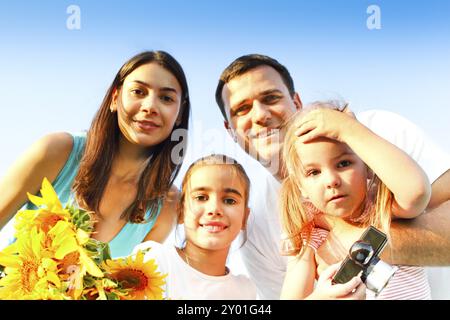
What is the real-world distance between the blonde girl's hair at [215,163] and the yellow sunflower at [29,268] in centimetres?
36

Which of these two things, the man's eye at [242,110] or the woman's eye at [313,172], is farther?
the man's eye at [242,110]

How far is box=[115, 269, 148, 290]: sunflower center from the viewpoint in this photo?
5.14 feet

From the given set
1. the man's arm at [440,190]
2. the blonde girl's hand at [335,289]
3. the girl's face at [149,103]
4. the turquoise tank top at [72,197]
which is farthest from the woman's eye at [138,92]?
the man's arm at [440,190]

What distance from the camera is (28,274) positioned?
4.98ft

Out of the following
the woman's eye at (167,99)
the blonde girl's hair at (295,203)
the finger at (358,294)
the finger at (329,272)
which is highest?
the woman's eye at (167,99)

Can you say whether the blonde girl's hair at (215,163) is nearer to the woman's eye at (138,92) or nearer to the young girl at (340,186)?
the young girl at (340,186)

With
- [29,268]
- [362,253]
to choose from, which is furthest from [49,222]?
[362,253]

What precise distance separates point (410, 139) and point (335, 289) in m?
0.42

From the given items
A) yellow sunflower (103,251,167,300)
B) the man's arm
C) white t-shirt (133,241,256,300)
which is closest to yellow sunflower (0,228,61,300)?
yellow sunflower (103,251,167,300)

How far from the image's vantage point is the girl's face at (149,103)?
1645 mm

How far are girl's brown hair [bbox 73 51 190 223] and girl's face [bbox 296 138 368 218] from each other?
0.35 m

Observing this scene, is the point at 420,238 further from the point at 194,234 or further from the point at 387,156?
the point at 194,234

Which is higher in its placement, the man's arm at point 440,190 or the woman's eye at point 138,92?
the woman's eye at point 138,92

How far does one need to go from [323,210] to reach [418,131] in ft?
1.06
